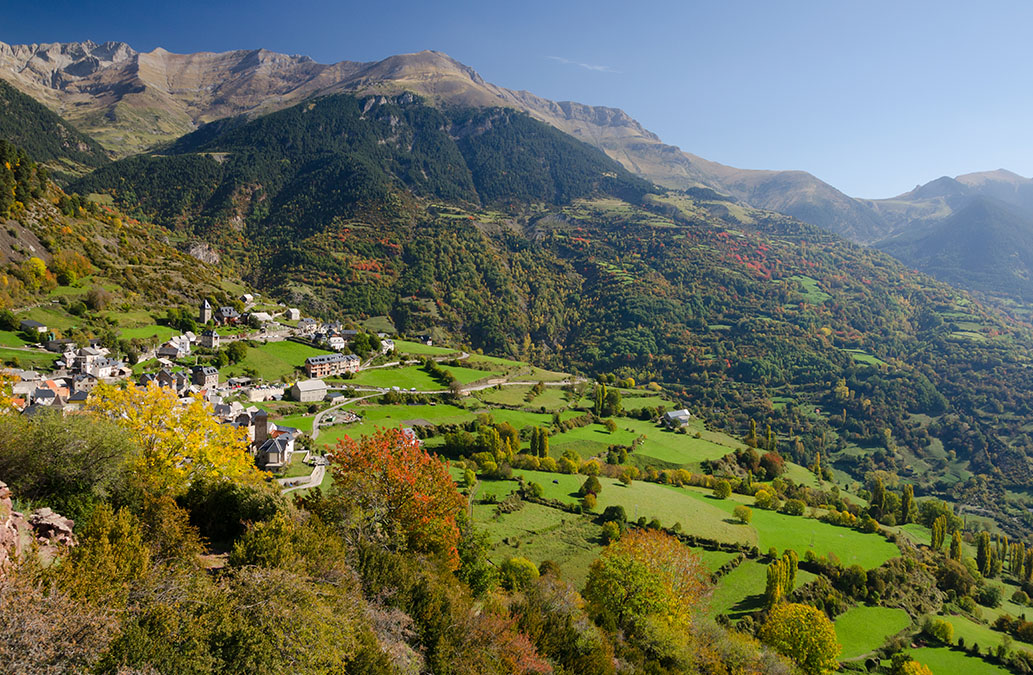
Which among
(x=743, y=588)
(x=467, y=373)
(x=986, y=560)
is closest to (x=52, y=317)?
(x=467, y=373)

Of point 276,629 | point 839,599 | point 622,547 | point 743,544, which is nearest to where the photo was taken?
point 276,629

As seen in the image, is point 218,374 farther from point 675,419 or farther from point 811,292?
point 811,292

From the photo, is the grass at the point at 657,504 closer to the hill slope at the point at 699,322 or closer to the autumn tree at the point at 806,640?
the autumn tree at the point at 806,640

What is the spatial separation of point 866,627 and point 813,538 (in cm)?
1224

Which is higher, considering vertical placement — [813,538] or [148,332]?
[148,332]

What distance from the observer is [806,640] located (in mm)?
32406

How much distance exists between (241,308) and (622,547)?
3097 inches

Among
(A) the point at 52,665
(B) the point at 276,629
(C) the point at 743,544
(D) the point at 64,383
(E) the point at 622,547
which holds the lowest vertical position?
(C) the point at 743,544

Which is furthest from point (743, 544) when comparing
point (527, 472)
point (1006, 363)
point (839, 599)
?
point (1006, 363)

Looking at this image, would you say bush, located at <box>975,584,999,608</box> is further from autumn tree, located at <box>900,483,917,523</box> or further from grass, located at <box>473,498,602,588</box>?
grass, located at <box>473,498,602,588</box>

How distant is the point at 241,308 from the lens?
86.1m

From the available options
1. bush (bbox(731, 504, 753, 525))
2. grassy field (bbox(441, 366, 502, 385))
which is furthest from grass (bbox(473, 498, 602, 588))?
grassy field (bbox(441, 366, 502, 385))

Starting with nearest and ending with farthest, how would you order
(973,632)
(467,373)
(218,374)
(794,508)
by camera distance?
1. (973,632)
2. (794,508)
3. (218,374)
4. (467,373)

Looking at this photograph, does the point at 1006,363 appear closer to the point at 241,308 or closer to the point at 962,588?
the point at 962,588
